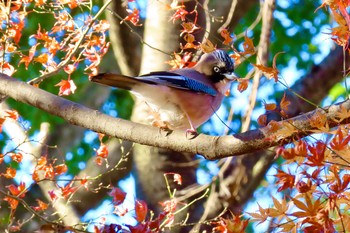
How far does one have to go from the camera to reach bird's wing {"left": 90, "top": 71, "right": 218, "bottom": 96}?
3.26 meters

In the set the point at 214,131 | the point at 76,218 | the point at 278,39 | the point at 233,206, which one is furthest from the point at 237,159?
the point at 278,39

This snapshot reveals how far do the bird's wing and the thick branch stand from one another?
0.19 meters

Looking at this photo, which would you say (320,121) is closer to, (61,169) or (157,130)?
(157,130)

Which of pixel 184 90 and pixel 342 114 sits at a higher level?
pixel 184 90

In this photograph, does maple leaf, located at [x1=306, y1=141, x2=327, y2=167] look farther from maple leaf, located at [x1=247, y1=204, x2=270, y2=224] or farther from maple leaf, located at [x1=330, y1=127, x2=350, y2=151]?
maple leaf, located at [x1=247, y1=204, x2=270, y2=224]

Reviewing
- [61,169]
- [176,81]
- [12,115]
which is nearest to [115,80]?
[176,81]

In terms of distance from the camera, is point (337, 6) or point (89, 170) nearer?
point (337, 6)

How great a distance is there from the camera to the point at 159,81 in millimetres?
3689

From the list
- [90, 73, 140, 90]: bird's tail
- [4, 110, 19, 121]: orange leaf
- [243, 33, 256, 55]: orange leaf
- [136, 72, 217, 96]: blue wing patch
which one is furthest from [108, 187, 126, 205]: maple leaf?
[4, 110, 19, 121]: orange leaf

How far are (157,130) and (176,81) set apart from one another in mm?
834

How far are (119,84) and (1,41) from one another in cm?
74

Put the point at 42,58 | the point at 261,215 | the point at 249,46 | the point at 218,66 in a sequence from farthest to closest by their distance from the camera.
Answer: the point at 218,66
the point at 42,58
the point at 249,46
the point at 261,215

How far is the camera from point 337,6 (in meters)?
2.74

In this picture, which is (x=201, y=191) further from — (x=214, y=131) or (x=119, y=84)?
(x=214, y=131)
